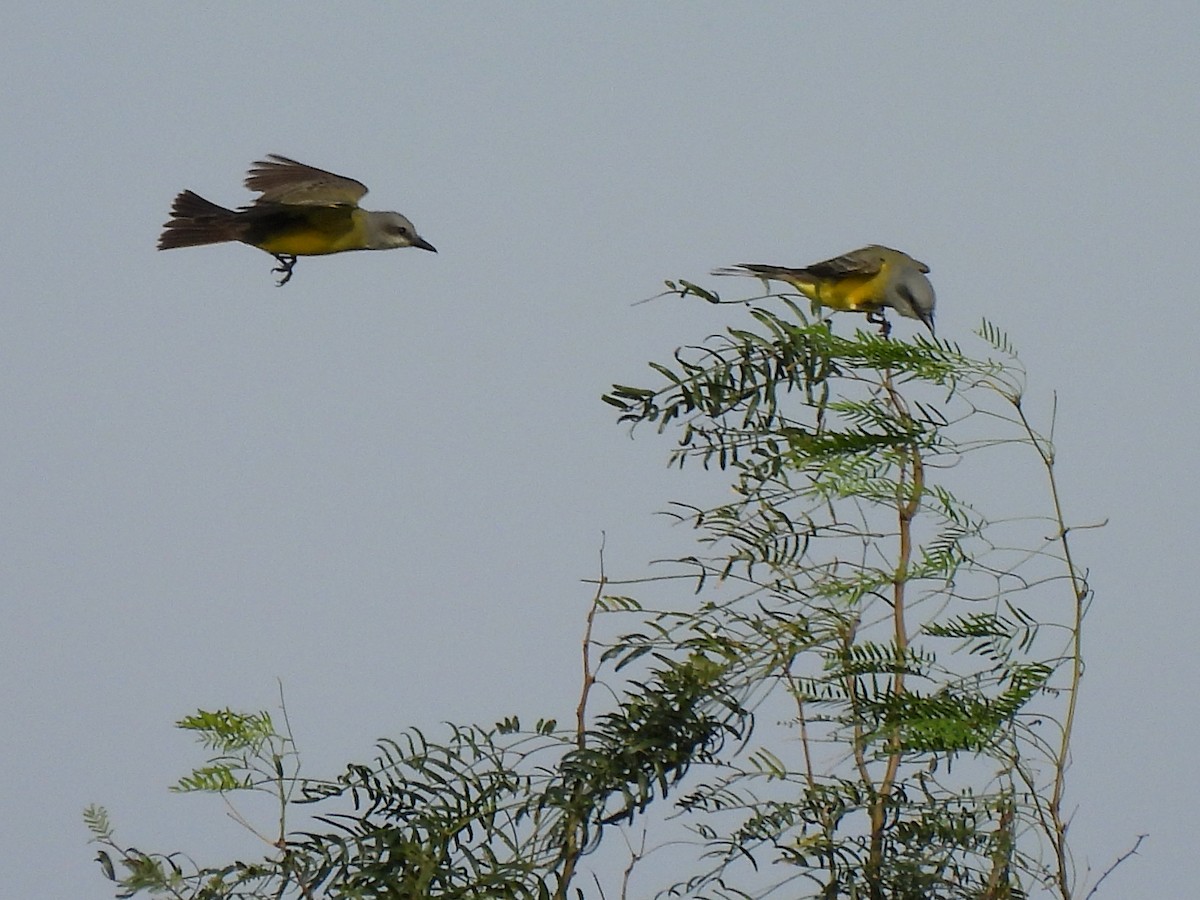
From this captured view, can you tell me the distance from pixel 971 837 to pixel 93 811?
53.4 inches

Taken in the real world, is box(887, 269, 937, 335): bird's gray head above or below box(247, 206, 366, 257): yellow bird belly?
above

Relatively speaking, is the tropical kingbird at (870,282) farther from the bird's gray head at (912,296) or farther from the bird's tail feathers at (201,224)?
the bird's tail feathers at (201,224)

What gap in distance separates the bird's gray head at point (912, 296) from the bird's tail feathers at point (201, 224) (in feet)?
7.40

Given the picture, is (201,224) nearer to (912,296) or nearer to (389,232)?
(389,232)

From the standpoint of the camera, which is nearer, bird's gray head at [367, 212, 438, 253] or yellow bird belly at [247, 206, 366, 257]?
yellow bird belly at [247, 206, 366, 257]

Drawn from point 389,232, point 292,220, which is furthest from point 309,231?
point 389,232

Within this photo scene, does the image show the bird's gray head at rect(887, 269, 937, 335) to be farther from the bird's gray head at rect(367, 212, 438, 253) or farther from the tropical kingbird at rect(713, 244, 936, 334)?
the bird's gray head at rect(367, 212, 438, 253)

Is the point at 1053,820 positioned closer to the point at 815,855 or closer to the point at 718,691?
the point at 815,855

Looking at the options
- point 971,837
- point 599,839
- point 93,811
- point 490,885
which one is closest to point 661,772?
point 599,839

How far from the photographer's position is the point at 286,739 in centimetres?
250

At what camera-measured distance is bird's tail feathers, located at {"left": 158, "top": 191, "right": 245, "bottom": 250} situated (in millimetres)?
5285

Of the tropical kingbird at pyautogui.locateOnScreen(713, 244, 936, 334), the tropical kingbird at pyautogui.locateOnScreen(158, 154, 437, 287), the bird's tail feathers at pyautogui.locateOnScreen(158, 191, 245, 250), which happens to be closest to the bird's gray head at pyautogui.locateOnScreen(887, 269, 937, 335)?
the tropical kingbird at pyautogui.locateOnScreen(713, 244, 936, 334)

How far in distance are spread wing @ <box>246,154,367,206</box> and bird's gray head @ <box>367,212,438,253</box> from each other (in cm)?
18

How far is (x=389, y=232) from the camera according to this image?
6.02m
